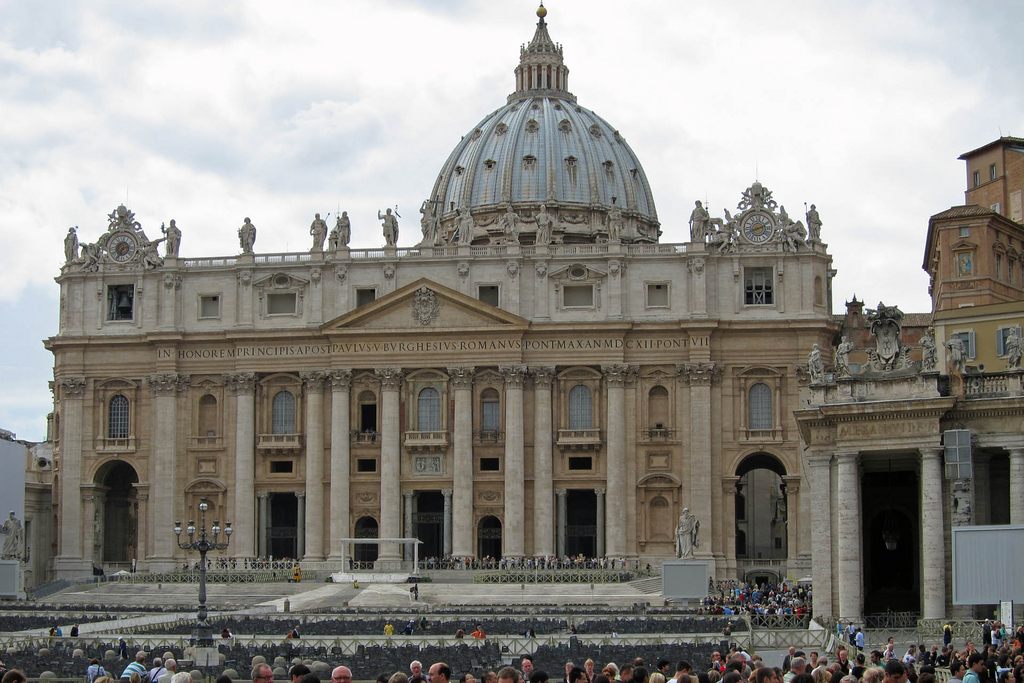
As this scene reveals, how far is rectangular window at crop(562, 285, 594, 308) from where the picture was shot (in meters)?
86.3

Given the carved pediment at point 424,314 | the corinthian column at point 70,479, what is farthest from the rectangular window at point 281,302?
the corinthian column at point 70,479

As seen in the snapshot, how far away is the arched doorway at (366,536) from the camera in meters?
86.3

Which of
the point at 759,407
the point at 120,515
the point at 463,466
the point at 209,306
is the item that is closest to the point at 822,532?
the point at 759,407

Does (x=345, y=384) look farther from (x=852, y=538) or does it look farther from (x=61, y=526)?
(x=852, y=538)

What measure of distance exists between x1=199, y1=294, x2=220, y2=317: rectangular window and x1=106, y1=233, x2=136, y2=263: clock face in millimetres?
5530

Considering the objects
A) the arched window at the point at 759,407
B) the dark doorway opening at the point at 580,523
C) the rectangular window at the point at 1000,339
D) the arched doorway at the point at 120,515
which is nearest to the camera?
the rectangular window at the point at 1000,339

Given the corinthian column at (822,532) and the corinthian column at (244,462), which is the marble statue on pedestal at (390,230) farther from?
the corinthian column at (822,532)

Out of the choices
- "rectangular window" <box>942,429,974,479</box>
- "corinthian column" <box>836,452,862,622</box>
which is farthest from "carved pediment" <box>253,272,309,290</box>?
"rectangular window" <box>942,429,974,479</box>

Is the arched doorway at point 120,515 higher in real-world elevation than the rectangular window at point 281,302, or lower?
lower

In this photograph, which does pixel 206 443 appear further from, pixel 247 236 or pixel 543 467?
pixel 543 467

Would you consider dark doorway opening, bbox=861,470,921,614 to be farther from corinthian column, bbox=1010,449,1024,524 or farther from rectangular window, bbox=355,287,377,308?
rectangular window, bbox=355,287,377,308

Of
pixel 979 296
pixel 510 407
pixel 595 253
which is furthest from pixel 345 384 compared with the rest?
pixel 979 296

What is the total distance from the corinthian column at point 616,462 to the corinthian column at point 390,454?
11.3 meters

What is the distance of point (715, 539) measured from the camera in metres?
83.4
